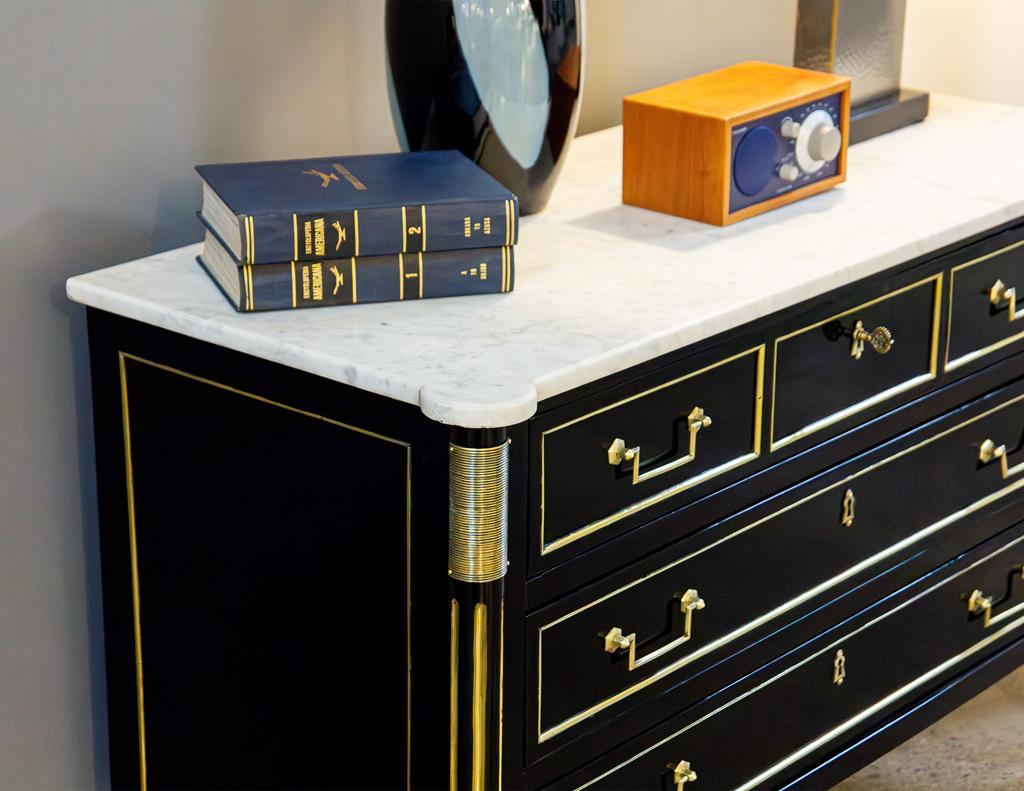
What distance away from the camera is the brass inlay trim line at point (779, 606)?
4.74 feet

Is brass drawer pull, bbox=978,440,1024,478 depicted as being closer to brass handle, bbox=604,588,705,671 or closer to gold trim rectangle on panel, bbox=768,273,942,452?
gold trim rectangle on panel, bbox=768,273,942,452

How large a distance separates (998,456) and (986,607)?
8.5 inches

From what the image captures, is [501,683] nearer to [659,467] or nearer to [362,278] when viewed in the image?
[659,467]

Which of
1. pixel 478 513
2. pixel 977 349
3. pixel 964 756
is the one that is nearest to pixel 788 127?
pixel 977 349

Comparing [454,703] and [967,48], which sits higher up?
[967,48]

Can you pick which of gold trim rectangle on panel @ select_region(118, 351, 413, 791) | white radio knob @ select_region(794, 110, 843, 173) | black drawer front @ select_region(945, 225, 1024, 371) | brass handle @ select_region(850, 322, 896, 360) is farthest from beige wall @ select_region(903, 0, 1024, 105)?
gold trim rectangle on panel @ select_region(118, 351, 413, 791)

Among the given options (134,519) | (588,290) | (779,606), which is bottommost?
(779,606)

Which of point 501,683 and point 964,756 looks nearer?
point 501,683

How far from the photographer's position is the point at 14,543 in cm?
166

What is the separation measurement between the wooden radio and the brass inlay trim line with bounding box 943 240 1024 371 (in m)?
0.18

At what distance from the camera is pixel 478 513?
1.28m

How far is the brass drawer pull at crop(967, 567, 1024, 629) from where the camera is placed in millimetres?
2033

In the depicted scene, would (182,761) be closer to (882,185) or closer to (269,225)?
(269,225)

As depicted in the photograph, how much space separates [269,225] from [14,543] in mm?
522
